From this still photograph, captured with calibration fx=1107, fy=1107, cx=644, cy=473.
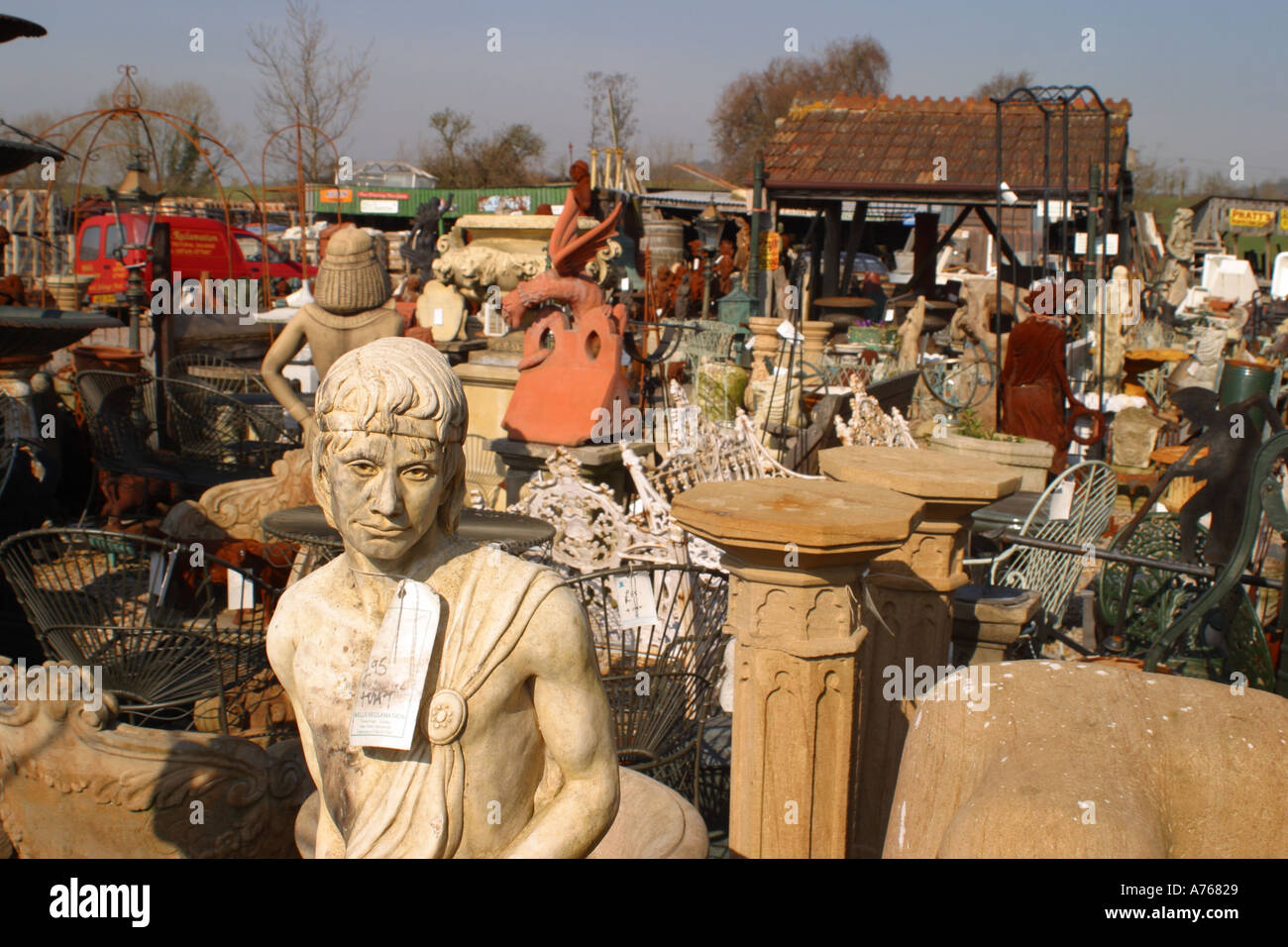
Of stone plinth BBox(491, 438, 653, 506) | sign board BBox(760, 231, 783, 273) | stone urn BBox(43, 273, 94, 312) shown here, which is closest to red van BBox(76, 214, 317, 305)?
stone urn BBox(43, 273, 94, 312)

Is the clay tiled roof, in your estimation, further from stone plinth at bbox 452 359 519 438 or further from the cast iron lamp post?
stone plinth at bbox 452 359 519 438

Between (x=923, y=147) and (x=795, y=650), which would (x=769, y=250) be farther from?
(x=795, y=650)

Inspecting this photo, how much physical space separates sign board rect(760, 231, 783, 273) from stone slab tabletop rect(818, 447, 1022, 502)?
12.7 meters

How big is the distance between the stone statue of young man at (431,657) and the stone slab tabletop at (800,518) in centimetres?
117

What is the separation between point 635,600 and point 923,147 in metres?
16.2

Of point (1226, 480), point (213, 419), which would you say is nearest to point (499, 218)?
point (213, 419)

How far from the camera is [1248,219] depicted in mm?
33688

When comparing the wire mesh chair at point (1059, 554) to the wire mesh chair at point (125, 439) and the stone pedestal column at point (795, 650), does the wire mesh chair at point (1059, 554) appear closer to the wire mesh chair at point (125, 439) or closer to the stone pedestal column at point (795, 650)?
the stone pedestal column at point (795, 650)

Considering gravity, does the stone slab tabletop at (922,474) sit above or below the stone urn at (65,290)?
below

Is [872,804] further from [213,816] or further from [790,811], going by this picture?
[213,816]

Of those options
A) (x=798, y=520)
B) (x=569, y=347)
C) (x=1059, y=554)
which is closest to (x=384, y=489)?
(x=798, y=520)

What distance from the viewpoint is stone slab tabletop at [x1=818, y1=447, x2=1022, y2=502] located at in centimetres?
361

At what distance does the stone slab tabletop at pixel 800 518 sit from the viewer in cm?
292

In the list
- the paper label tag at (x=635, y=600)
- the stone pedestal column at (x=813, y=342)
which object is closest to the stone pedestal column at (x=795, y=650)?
the paper label tag at (x=635, y=600)
